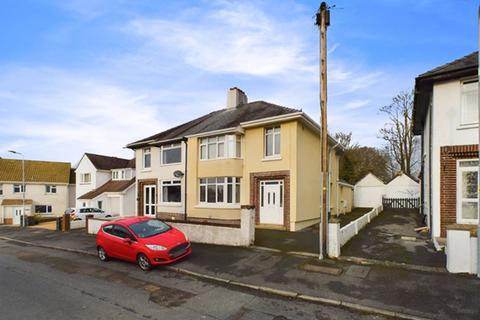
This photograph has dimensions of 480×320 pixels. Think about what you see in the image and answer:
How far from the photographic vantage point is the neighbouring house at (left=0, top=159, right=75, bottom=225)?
37094 millimetres

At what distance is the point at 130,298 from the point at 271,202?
9.07 m

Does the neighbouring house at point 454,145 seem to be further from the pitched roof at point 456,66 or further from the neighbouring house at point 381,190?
the neighbouring house at point 381,190

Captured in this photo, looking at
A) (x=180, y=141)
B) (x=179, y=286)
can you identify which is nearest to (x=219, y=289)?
(x=179, y=286)

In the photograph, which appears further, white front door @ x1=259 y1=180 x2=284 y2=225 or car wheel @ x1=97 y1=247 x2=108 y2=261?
white front door @ x1=259 y1=180 x2=284 y2=225

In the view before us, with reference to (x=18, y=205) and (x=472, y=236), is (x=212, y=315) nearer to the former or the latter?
(x=472, y=236)

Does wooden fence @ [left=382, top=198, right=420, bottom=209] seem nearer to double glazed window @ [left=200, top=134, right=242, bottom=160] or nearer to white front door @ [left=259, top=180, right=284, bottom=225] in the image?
white front door @ [left=259, top=180, right=284, bottom=225]

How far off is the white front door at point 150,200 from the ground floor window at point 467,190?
55.8 ft

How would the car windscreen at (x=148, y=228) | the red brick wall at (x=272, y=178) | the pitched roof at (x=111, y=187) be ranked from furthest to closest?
the pitched roof at (x=111, y=187)
the red brick wall at (x=272, y=178)
the car windscreen at (x=148, y=228)

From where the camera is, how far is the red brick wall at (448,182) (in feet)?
30.3

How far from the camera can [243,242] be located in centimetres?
1063

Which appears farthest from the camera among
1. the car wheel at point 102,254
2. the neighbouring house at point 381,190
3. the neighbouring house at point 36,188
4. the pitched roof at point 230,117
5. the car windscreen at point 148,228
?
the neighbouring house at point 36,188

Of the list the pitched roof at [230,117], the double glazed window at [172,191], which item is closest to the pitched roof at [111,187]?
the pitched roof at [230,117]

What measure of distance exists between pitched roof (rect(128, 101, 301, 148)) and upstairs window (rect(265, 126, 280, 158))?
80 centimetres

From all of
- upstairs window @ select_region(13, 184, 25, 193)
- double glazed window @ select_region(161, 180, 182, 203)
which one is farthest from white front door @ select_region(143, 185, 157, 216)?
upstairs window @ select_region(13, 184, 25, 193)
